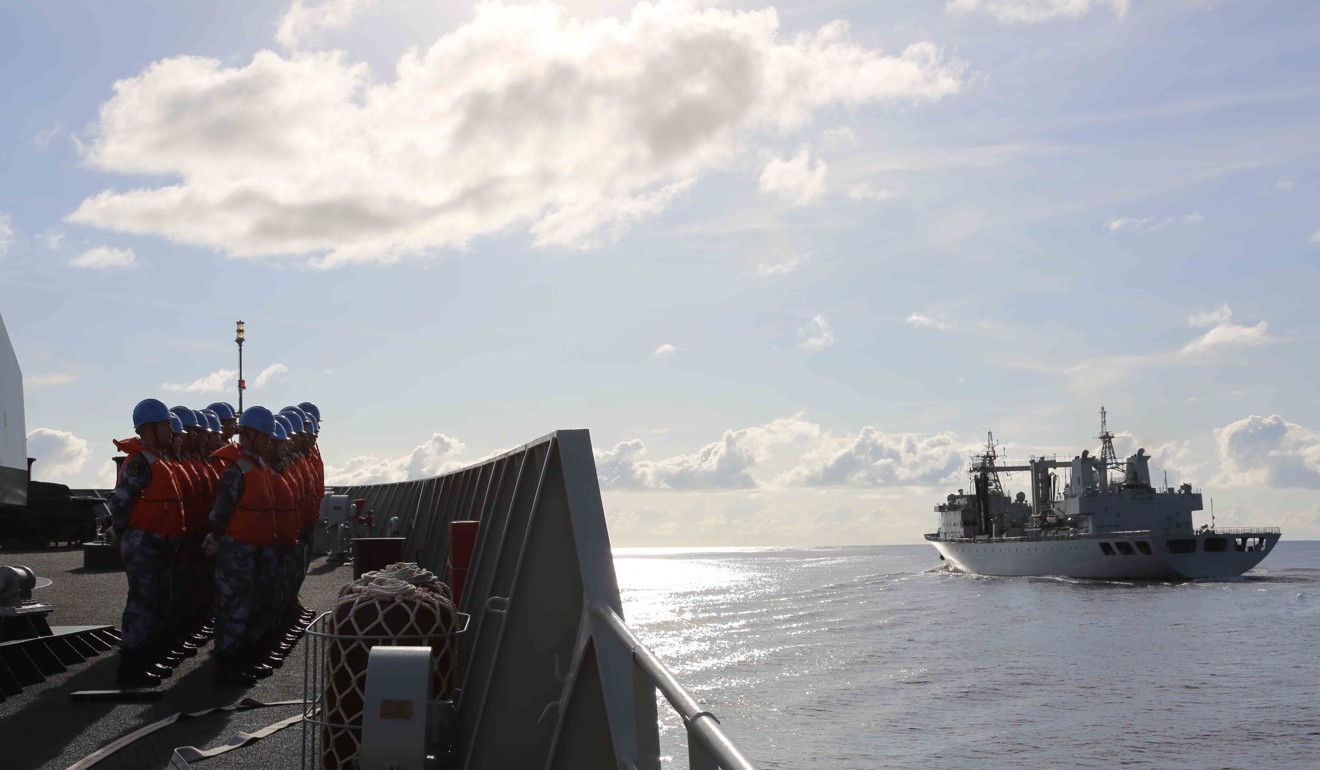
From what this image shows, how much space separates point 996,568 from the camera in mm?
90062

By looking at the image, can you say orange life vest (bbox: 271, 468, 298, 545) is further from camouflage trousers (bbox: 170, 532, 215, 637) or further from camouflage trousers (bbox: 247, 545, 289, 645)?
camouflage trousers (bbox: 170, 532, 215, 637)

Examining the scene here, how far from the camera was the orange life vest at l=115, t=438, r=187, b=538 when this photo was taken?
362 inches

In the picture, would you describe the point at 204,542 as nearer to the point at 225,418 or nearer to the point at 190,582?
the point at 190,582

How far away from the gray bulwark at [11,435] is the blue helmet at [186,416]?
274cm

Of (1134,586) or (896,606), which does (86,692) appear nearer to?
(896,606)

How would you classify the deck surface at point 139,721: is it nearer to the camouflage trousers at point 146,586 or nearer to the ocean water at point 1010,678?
the camouflage trousers at point 146,586

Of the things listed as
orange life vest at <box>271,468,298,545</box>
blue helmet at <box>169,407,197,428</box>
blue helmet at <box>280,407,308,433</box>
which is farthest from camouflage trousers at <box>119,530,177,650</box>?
blue helmet at <box>280,407,308,433</box>

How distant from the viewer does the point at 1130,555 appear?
79000 millimetres

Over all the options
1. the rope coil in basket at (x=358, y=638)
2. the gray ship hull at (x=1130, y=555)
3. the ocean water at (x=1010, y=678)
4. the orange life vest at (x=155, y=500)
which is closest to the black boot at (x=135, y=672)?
the orange life vest at (x=155, y=500)

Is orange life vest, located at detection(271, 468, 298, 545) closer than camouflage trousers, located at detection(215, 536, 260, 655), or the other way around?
camouflage trousers, located at detection(215, 536, 260, 655)

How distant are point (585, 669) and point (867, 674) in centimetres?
3919

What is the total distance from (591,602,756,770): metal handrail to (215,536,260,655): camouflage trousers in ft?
21.2

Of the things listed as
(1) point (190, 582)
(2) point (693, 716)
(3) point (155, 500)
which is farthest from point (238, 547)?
(2) point (693, 716)

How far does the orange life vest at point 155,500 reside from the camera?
9.19 meters
